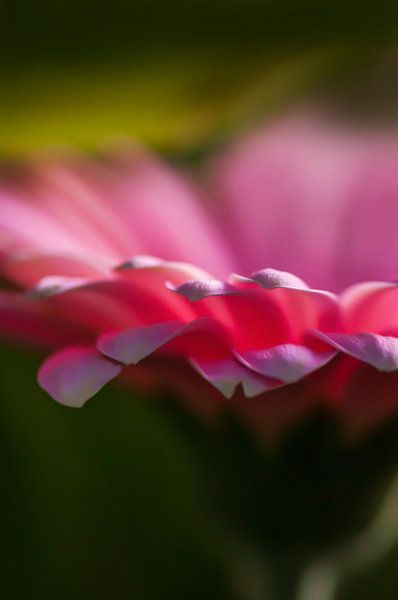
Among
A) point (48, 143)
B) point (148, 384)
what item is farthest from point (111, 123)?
point (148, 384)

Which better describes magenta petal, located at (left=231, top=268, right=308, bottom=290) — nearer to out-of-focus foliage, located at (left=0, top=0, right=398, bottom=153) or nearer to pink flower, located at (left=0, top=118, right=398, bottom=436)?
pink flower, located at (left=0, top=118, right=398, bottom=436)

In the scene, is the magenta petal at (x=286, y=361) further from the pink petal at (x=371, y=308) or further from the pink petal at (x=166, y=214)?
the pink petal at (x=166, y=214)

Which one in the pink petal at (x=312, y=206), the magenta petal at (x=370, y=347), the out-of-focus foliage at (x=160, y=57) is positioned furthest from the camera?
the pink petal at (x=312, y=206)

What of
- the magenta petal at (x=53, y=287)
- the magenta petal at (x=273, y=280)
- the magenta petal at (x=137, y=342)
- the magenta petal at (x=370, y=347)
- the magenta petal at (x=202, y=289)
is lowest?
the magenta petal at (x=370, y=347)

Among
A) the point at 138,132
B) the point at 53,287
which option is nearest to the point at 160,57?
the point at 138,132

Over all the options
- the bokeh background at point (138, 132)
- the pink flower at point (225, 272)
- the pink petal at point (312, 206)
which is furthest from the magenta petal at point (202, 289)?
the pink petal at point (312, 206)

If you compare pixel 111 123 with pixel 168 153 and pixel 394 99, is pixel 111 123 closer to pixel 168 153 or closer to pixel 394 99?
pixel 168 153

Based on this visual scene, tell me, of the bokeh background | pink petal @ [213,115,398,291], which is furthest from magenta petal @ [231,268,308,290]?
pink petal @ [213,115,398,291]

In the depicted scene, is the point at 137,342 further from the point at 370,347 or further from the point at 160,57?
the point at 160,57
